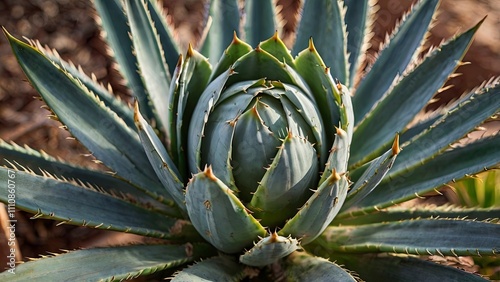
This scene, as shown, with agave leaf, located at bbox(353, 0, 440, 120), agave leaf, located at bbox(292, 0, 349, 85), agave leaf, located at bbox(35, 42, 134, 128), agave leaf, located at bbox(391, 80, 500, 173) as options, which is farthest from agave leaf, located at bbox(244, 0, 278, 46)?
agave leaf, located at bbox(391, 80, 500, 173)

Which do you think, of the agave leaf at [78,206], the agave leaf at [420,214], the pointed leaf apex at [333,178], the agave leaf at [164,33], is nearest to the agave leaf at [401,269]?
the agave leaf at [420,214]

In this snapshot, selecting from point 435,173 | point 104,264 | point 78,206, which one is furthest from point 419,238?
point 78,206

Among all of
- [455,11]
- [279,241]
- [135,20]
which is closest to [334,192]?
[279,241]

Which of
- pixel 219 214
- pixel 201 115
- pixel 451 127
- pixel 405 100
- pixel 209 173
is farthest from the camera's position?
pixel 405 100

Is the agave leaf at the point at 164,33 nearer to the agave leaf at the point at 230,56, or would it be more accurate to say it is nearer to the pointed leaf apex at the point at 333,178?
the agave leaf at the point at 230,56

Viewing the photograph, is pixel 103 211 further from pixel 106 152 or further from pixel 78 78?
pixel 78 78

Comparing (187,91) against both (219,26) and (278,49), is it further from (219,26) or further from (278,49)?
(219,26)
